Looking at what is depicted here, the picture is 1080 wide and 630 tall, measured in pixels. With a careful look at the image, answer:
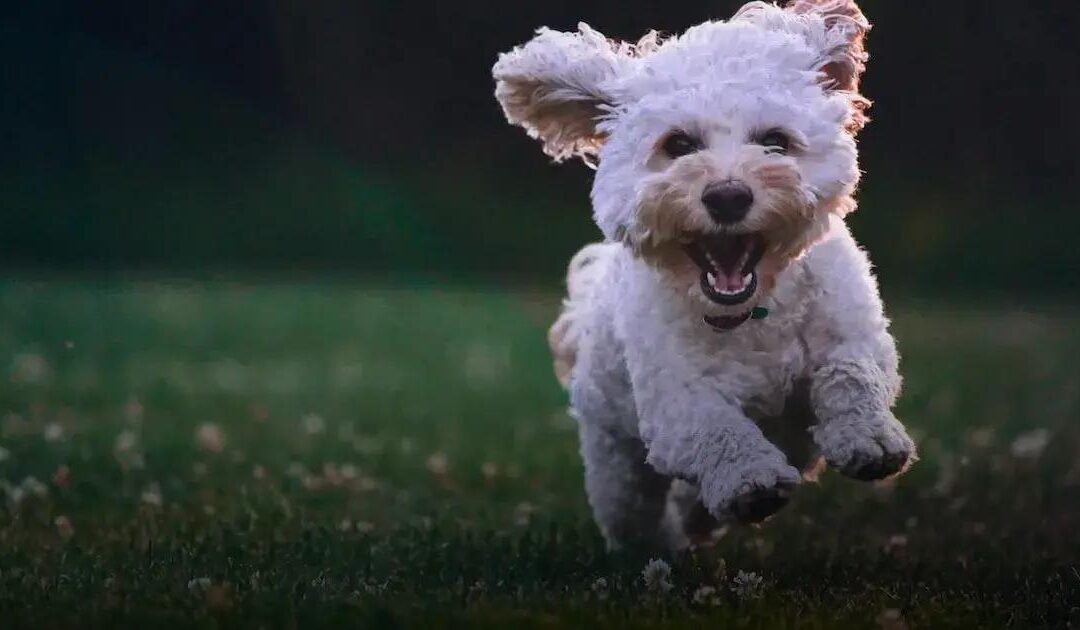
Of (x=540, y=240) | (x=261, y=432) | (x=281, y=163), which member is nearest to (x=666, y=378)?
(x=261, y=432)

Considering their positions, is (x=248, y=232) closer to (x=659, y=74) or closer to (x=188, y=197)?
(x=188, y=197)

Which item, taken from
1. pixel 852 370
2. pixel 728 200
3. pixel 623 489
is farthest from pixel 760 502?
pixel 623 489

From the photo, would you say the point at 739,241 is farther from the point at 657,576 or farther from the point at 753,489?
the point at 657,576

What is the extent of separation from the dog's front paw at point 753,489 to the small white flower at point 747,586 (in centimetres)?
25

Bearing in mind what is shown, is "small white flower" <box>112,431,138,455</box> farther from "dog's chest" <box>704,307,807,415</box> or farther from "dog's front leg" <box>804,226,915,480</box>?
"dog's front leg" <box>804,226,915,480</box>

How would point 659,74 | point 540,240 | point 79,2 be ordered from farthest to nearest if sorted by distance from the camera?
point 540,240
point 79,2
point 659,74

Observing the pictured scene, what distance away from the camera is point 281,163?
15.7 meters

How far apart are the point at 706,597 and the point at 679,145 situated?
4.01ft

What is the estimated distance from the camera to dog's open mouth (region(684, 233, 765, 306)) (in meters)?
4.48

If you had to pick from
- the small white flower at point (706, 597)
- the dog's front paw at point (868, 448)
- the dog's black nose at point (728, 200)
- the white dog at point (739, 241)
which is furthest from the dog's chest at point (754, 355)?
the small white flower at point (706, 597)

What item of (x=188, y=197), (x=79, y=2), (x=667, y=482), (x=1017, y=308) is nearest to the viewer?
(x=667, y=482)

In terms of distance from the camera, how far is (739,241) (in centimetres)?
449

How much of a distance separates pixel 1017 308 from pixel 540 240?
4.15m

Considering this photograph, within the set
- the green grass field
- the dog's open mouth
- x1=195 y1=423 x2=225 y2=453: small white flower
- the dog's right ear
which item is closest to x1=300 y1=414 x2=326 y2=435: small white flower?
the green grass field
